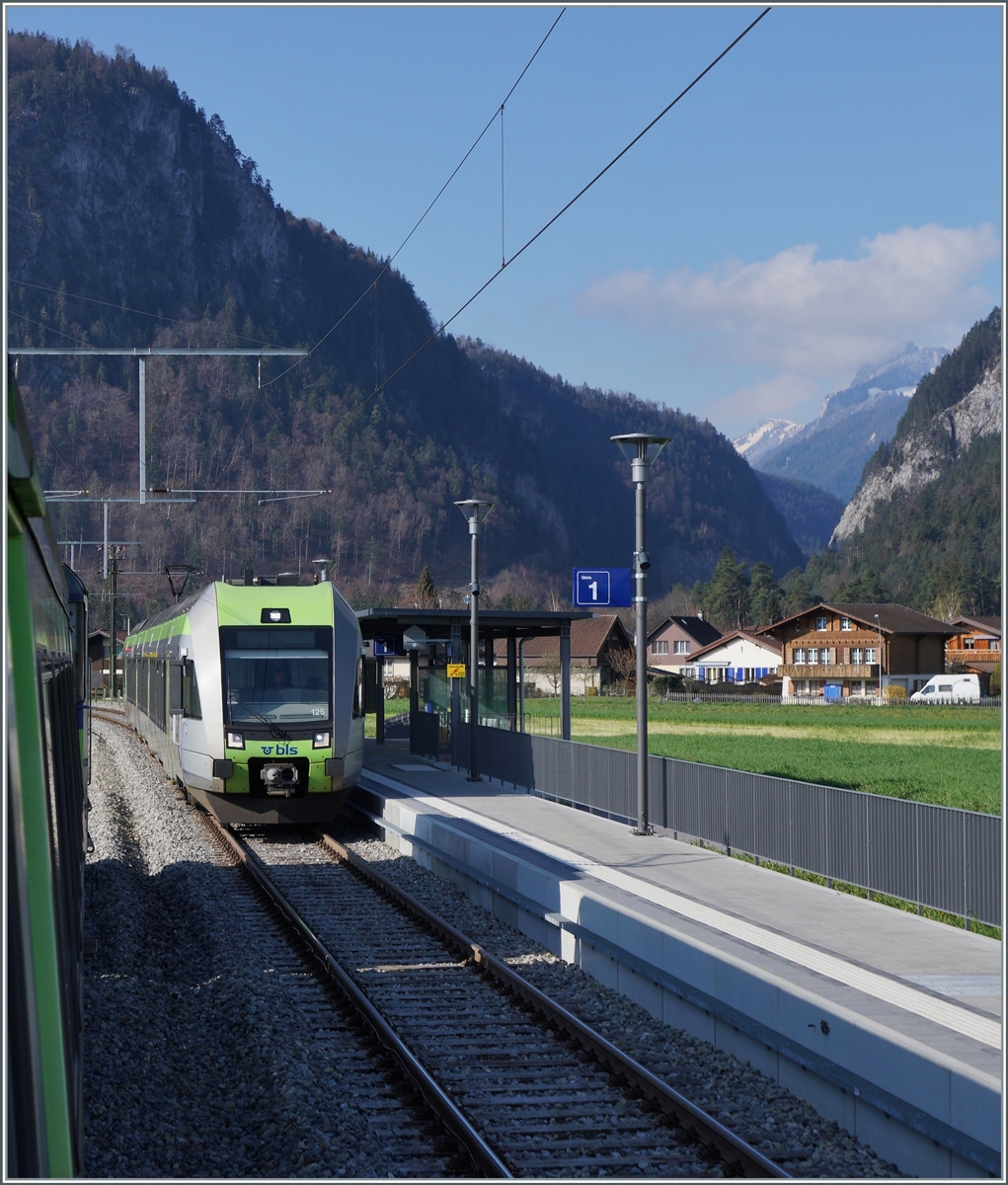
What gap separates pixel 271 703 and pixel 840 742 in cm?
3371

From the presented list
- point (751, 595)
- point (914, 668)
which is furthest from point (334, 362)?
point (914, 668)

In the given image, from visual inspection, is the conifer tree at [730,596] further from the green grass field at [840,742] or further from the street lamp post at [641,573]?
the street lamp post at [641,573]

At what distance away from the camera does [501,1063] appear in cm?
835

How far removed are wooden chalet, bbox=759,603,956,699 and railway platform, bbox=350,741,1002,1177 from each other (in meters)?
85.8

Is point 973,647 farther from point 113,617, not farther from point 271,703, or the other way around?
point 271,703

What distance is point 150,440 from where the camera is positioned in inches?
5925

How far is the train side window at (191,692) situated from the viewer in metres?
17.0

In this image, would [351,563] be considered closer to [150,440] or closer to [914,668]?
[150,440]

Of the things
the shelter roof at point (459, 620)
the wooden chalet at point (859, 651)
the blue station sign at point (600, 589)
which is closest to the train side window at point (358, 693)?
the blue station sign at point (600, 589)

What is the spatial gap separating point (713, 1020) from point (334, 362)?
19180 cm

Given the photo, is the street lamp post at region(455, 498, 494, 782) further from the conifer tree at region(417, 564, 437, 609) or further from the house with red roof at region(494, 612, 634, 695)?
the house with red roof at region(494, 612, 634, 695)

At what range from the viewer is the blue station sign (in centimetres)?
1764

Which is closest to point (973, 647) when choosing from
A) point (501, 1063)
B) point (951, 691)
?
point (951, 691)

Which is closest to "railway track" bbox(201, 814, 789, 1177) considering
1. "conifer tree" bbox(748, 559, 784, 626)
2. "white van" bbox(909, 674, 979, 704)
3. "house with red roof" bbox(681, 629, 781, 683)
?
"white van" bbox(909, 674, 979, 704)
